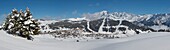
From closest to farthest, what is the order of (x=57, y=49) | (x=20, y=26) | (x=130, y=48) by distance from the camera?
(x=130, y=48)
(x=57, y=49)
(x=20, y=26)

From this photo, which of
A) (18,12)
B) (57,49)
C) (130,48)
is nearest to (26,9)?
(18,12)

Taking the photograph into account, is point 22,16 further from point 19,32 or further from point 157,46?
point 157,46

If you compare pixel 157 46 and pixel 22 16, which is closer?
pixel 157 46

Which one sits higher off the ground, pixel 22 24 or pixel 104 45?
pixel 22 24

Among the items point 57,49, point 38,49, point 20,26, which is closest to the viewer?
point 38,49

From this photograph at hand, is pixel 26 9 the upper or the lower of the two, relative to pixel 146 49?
upper

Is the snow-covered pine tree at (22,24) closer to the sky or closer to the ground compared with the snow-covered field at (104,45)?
closer to the sky

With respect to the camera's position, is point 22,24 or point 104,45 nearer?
point 104,45

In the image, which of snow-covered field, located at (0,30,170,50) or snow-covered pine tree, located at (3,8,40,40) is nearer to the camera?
snow-covered field, located at (0,30,170,50)

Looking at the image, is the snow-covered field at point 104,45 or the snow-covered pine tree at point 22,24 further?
the snow-covered pine tree at point 22,24

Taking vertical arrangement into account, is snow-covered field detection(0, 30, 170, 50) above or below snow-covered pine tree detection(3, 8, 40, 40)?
below
